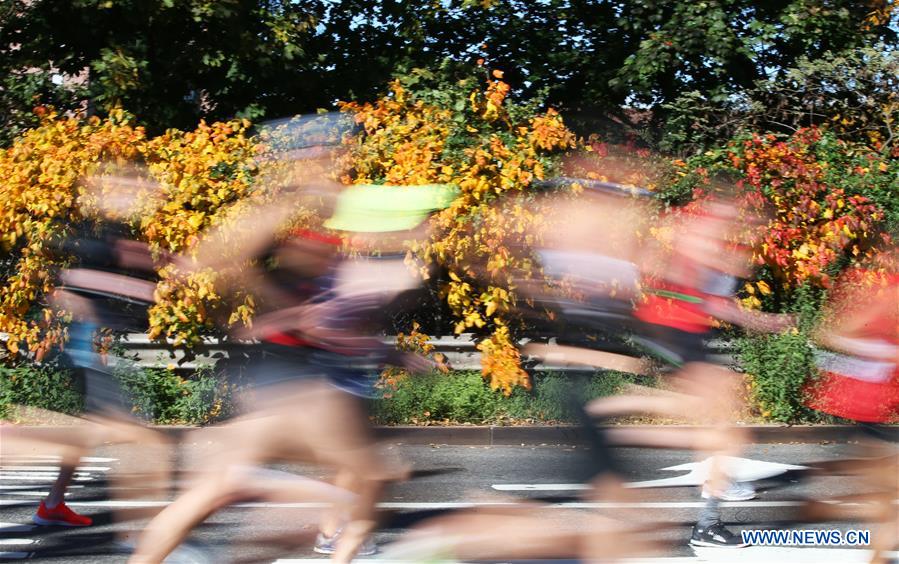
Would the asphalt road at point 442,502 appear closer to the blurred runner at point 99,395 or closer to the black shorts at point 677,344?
the blurred runner at point 99,395

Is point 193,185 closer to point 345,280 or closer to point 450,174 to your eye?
point 450,174

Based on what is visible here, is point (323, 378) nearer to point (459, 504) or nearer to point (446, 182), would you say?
point (459, 504)

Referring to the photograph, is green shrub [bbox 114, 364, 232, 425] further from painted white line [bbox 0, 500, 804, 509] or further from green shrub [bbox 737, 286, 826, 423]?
green shrub [bbox 737, 286, 826, 423]

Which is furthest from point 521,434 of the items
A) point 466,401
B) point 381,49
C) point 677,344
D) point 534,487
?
point 381,49

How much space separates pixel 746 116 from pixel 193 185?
6984mm

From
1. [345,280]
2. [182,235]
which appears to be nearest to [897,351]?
[345,280]

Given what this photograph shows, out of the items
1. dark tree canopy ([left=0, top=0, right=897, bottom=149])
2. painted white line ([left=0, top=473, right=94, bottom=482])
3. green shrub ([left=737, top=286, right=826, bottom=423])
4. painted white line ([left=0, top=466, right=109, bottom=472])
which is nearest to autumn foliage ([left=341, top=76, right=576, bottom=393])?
dark tree canopy ([left=0, top=0, right=897, bottom=149])

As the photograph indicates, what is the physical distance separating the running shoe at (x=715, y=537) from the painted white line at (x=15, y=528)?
380 cm

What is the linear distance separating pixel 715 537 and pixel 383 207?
2.88 metres

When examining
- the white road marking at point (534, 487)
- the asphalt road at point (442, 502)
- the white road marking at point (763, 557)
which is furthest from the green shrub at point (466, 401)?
the white road marking at point (763, 557)

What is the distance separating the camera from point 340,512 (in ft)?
17.8

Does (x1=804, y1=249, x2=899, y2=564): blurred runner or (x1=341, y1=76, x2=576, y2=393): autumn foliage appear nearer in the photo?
(x1=804, y1=249, x2=899, y2=564): blurred runner

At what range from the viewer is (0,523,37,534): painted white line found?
5938mm

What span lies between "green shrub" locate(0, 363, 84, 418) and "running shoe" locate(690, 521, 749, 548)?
20.0ft
